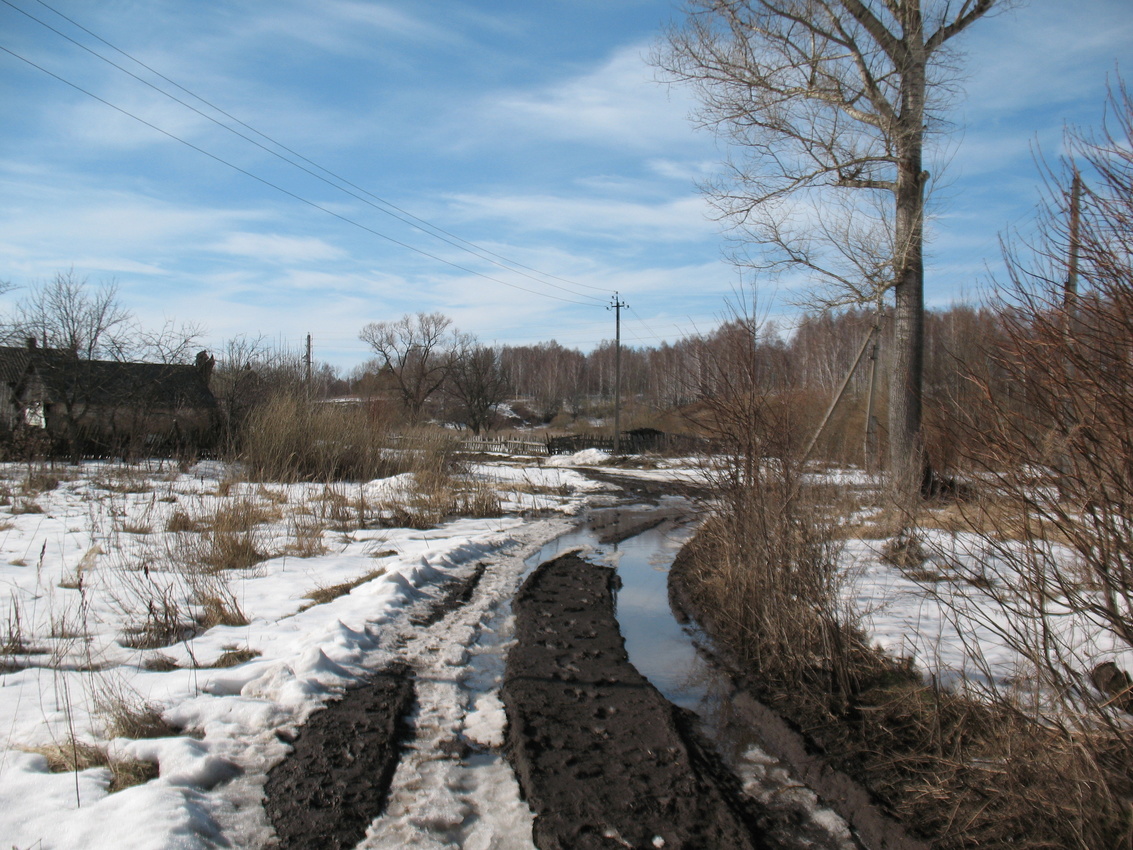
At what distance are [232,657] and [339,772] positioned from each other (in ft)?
5.65

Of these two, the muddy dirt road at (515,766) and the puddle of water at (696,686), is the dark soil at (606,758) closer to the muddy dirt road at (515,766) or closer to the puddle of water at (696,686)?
the muddy dirt road at (515,766)

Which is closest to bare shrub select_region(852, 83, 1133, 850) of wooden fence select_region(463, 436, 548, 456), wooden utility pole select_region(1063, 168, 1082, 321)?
wooden utility pole select_region(1063, 168, 1082, 321)

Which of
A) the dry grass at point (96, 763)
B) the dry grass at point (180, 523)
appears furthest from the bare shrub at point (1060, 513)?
the dry grass at point (180, 523)

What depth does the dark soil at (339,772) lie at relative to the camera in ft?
9.63

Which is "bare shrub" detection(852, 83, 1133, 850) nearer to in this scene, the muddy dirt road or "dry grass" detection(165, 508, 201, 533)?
the muddy dirt road

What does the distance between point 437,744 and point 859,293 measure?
10.4 m

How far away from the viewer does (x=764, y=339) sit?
5973 mm

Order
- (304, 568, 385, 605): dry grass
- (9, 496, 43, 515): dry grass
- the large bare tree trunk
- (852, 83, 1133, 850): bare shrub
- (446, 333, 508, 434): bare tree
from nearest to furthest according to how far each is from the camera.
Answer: (852, 83, 1133, 850): bare shrub, (304, 568, 385, 605): dry grass, (9, 496, 43, 515): dry grass, the large bare tree trunk, (446, 333, 508, 434): bare tree

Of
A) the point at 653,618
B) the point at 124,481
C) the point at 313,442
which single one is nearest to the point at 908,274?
the point at 653,618

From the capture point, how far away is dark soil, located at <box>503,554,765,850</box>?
307cm

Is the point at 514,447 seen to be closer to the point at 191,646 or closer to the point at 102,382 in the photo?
the point at 102,382

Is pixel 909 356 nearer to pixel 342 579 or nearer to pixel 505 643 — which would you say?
pixel 505 643

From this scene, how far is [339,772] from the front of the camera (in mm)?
3391

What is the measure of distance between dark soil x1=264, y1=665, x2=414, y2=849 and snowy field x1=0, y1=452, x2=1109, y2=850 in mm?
82
